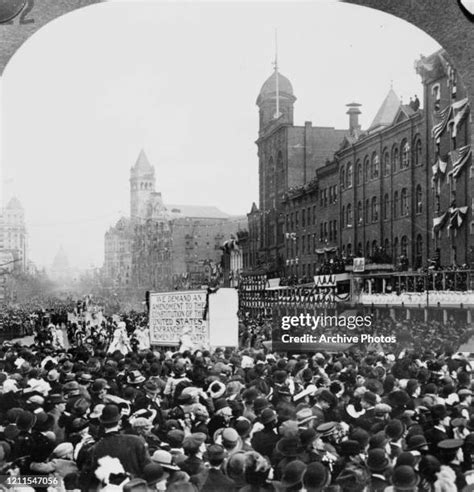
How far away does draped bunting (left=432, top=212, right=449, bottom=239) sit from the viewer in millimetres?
9121

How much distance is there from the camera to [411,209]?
31.6ft

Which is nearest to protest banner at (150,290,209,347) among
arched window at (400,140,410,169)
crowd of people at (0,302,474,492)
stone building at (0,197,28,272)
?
crowd of people at (0,302,474,492)

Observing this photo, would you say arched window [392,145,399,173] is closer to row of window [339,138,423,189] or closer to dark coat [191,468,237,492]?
row of window [339,138,423,189]

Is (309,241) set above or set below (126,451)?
above

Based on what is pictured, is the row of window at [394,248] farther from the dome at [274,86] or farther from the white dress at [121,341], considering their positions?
the white dress at [121,341]

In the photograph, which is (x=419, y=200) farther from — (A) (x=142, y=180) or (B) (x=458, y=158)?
(A) (x=142, y=180)

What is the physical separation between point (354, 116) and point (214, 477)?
5.22m

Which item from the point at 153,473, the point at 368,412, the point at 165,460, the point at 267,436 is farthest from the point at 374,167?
the point at 153,473

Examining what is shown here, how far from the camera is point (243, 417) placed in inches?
263

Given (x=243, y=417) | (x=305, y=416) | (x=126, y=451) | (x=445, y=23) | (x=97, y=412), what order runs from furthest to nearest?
(x=445, y=23)
(x=97, y=412)
(x=305, y=416)
(x=243, y=417)
(x=126, y=451)

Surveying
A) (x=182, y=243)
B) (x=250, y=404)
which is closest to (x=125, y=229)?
(x=182, y=243)

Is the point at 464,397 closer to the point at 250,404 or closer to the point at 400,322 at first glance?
the point at 400,322

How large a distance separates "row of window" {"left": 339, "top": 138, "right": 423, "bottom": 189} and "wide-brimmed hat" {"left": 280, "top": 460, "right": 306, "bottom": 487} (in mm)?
5253

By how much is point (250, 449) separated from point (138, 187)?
419 cm
